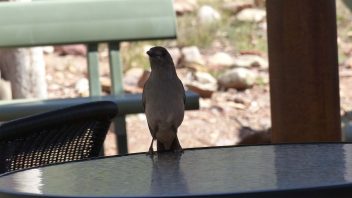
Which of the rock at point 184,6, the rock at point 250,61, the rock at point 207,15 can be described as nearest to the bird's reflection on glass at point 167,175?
the rock at point 250,61

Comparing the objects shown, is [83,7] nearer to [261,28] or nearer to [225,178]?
[225,178]

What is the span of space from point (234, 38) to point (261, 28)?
1.32 feet

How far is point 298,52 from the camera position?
391cm

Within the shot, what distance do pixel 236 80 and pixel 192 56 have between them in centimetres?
89

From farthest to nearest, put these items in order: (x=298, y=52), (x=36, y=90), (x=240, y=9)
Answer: (x=240, y=9), (x=36, y=90), (x=298, y=52)

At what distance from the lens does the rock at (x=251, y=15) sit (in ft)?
36.4

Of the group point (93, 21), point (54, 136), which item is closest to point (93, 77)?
point (93, 21)

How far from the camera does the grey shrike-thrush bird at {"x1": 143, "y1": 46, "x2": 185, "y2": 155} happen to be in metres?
3.42

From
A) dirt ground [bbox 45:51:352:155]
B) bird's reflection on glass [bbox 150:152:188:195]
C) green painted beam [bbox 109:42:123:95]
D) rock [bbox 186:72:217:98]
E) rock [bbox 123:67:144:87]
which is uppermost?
green painted beam [bbox 109:42:123:95]

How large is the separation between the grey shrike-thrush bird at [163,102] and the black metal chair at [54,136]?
24 centimetres

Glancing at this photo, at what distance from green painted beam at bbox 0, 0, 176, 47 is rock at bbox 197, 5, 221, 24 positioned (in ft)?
16.7

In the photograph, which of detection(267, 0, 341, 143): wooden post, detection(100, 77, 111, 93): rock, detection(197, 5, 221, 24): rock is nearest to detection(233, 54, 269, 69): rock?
detection(197, 5, 221, 24): rock

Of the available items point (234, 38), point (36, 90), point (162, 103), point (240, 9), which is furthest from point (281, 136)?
point (240, 9)

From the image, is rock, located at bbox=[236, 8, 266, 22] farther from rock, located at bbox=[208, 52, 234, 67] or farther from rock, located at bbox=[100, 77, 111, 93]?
rock, located at bbox=[100, 77, 111, 93]
